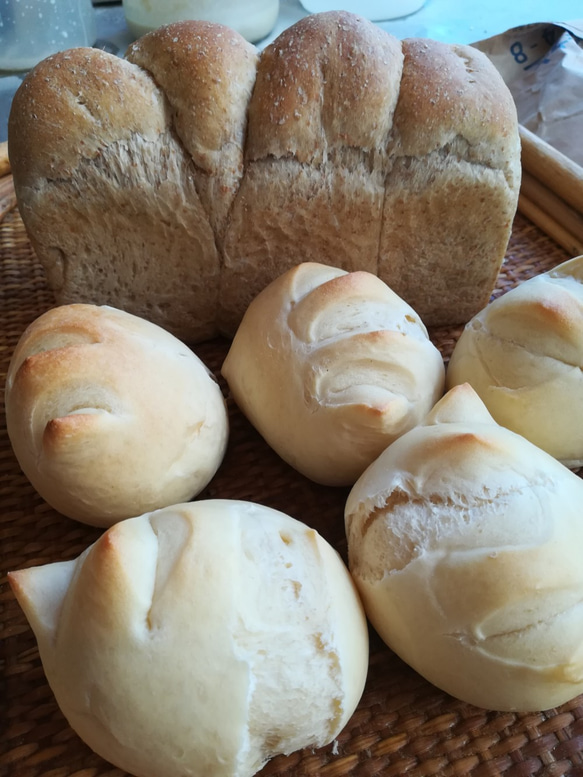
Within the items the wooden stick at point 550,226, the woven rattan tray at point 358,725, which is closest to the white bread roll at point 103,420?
the woven rattan tray at point 358,725

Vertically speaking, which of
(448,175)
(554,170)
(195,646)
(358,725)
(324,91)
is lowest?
(358,725)

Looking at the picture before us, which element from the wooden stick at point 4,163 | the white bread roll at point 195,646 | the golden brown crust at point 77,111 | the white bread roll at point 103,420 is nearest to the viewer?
the white bread roll at point 195,646

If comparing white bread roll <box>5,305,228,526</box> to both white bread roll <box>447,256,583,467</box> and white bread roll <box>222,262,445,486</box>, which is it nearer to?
white bread roll <box>222,262,445,486</box>

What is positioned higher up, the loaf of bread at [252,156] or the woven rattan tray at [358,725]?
the loaf of bread at [252,156]

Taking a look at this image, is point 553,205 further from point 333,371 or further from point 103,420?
point 103,420

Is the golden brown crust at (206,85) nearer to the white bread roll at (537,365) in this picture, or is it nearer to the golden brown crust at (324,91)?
the golden brown crust at (324,91)

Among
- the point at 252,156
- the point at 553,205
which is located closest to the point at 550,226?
the point at 553,205

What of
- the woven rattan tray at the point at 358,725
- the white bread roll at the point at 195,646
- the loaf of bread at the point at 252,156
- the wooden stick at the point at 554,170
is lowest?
the woven rattan tray at the point at 358,725
